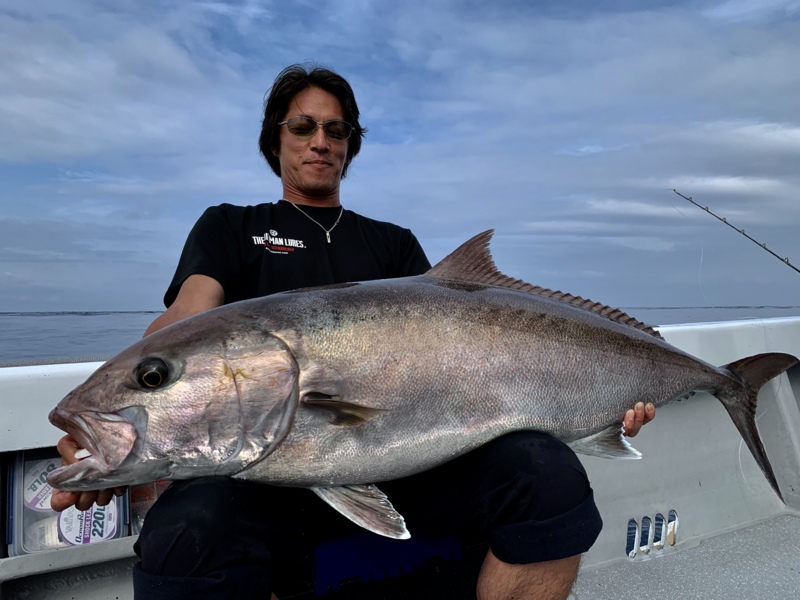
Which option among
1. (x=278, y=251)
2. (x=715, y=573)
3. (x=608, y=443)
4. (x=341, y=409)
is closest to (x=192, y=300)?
(x=278, y=251)

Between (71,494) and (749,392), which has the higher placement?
(749,392)

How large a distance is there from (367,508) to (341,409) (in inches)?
12.4

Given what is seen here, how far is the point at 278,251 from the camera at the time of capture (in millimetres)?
2893

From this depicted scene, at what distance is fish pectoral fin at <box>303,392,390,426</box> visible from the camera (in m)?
1.75

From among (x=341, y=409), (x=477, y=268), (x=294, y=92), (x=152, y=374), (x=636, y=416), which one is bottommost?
(x=636, y=416)

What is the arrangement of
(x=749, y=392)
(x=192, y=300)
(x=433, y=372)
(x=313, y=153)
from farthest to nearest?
(x=313, y=153)
(x=749, y=392)
(x=192, y=300)
(x=433, y=372)

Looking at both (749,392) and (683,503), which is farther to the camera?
(683,503)

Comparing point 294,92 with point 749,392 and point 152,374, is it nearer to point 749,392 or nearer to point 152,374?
point 152,374

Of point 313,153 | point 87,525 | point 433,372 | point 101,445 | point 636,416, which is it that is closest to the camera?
point 101,445

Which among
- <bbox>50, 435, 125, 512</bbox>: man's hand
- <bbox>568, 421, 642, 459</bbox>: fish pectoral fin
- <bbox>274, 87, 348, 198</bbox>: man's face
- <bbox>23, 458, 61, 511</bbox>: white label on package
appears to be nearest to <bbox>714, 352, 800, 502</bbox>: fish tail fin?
<bbox>568, 421, 642, 459</bbox>: fish pectoral fin

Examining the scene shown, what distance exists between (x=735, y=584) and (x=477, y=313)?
227cm

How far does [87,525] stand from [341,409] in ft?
4.52

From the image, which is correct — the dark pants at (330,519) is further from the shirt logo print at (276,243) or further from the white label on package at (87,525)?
the shirt logo print at (276,243)

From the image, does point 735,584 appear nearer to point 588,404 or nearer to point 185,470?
point 588,404
